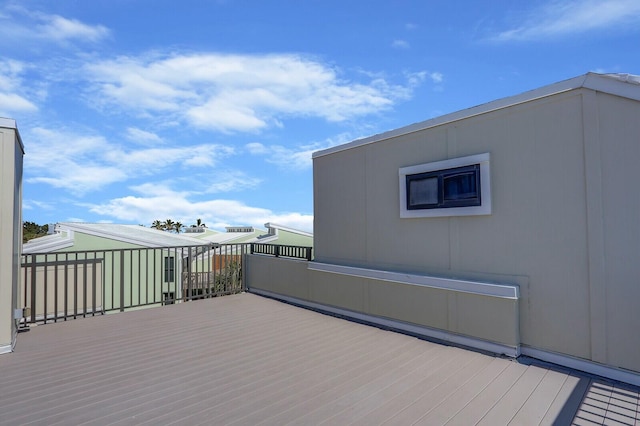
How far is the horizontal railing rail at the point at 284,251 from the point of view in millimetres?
6065

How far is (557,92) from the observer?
3131mm

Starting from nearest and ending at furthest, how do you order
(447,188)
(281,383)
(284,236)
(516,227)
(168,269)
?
(281,383) → (516,227) → (447,188) → (168,269) → (284,236)

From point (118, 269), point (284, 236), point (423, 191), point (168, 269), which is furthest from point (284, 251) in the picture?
point (284, 236)

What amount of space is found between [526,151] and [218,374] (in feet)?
11.6

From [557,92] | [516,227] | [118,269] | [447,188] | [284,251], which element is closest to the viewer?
[557,92]

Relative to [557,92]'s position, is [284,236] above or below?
below

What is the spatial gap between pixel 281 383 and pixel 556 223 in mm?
2810

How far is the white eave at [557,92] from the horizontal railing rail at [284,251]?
2557 mm

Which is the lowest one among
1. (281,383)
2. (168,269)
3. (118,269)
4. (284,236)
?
(281,383)

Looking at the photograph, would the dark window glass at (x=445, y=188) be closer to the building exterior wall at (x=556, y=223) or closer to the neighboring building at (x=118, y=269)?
the building exterior wall at (x=556, y=223)

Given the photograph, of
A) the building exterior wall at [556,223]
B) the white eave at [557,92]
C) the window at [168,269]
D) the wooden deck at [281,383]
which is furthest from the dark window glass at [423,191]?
the window at [168,269]

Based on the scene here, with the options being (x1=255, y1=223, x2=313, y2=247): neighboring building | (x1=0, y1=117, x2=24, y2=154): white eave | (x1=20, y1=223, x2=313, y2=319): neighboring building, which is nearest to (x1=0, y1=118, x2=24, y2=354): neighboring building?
(x1=0, y1=117, x2=24, y2=154): white eave

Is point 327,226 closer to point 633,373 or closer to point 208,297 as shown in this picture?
point 208,297

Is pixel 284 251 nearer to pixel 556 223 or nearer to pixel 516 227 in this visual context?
pixel 516 227
